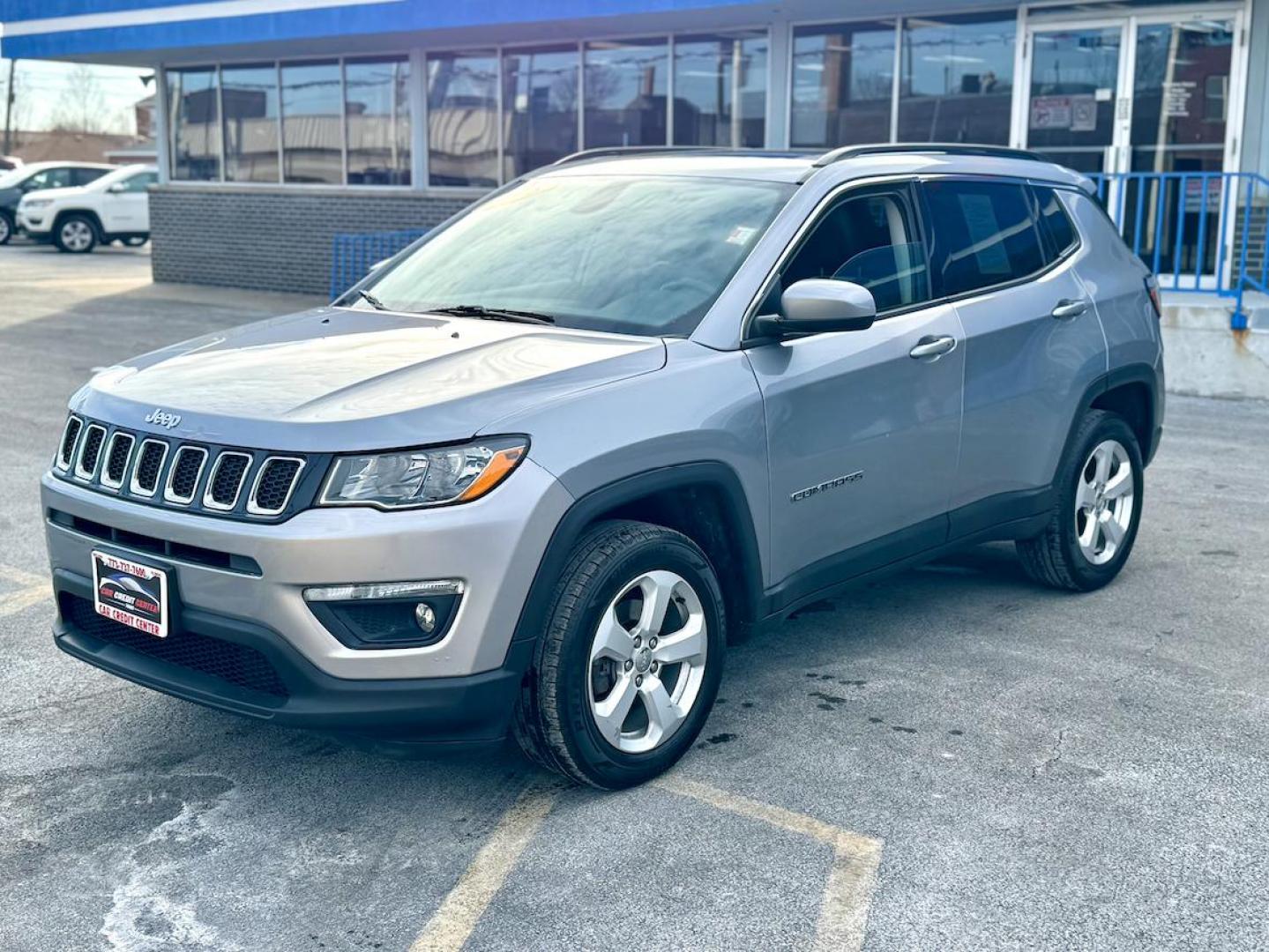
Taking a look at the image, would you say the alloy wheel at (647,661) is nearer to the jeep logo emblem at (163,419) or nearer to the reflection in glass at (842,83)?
the jeep logo emblem at (163,419)

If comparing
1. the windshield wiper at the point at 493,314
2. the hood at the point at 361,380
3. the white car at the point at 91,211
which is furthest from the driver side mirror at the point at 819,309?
the white car at the point at 91,211

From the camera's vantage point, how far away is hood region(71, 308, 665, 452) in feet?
11.6

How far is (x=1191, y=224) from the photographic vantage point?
13.5 m

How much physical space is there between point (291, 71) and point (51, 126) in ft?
323

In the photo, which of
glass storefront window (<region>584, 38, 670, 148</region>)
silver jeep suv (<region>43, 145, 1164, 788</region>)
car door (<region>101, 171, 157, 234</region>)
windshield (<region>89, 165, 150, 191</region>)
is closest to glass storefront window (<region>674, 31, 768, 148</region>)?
glass storefront window (<region>584, 38, 670, 148</region>)

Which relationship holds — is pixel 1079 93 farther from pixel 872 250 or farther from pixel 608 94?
pixel 872 250

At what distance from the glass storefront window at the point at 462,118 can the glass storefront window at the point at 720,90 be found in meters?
2.81

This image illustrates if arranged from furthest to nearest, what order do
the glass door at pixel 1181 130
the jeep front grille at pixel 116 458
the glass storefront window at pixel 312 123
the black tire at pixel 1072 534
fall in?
the glass storefront window at pixel 312 123 → the glass door at pixel 1181 130 → the black tire at pixel 1072 534 → the jeep front grille at pixel 116 458

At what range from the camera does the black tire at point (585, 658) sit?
367 cm

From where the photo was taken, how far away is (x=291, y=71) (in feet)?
64.8

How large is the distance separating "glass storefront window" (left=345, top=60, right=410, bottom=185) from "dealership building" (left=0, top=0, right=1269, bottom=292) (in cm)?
3

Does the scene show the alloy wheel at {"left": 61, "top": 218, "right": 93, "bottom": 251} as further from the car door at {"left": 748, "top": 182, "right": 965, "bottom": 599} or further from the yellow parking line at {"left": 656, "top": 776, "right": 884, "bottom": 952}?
the yellow parking line at {"left": 656, "top": 776, "right": 884, "bottom": 952}

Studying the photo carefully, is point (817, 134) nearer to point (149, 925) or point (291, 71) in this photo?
point (291, 71)

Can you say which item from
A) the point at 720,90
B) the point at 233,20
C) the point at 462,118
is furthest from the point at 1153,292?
the point at 233,20
